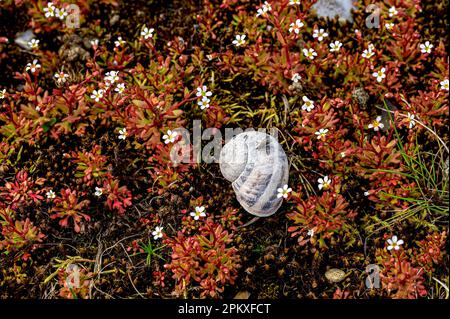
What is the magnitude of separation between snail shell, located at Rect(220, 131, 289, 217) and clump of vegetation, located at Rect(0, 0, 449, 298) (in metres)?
0.34

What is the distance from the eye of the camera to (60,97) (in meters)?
6.11

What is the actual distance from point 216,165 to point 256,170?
0.91m

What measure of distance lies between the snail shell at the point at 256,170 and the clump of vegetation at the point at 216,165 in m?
0.34

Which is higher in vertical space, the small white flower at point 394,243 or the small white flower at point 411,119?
the small white flower at point 411,119

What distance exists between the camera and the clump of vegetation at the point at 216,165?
5.73 metres

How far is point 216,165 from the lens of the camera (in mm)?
6203

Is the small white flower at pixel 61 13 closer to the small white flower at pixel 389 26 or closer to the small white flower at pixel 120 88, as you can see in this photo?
the small white flower at pixel 120 88

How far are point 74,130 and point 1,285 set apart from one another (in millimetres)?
2257

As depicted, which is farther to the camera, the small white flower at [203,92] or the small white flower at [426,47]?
the small white flower at [426,47]

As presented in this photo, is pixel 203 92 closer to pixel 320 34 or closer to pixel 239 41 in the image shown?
pixel 239 41

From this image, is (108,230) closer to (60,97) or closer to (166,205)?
(166,205)

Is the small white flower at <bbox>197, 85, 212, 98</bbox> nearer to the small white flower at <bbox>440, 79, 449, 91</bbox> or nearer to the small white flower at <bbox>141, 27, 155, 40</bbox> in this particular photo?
the small white flower at <bbox>141, 27, 155, 40</bbox>

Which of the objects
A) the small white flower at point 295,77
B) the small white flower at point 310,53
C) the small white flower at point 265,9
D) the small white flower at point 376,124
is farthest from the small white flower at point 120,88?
the small white flower at point 376,124
